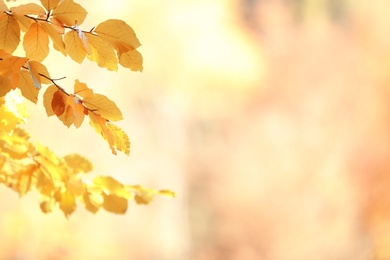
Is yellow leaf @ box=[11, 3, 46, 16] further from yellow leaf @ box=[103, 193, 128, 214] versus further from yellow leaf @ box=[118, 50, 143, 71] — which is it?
yellow leaf @ box=[103, 193, 128, 214]

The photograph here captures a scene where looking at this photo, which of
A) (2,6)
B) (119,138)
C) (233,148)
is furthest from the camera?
(233,148)

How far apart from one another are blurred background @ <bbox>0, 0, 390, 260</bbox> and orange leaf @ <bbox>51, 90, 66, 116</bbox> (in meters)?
7.46

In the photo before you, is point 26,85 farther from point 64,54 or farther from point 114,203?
point 114,203

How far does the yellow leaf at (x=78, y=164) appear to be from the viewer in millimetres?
1273

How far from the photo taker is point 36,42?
95cm

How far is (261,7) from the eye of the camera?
15.5 m

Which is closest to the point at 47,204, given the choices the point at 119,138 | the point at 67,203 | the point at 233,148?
the point at 67,203

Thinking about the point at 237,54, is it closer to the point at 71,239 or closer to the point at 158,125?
the point at 158,125

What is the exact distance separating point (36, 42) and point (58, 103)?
0.08 metres

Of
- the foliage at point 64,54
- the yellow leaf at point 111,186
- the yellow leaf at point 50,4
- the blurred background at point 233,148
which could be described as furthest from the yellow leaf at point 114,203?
the blurred background at point 233,148

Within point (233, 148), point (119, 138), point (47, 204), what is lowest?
point (119, 138)

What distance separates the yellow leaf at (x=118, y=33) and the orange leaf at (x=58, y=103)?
90mm

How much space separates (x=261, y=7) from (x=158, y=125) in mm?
4604

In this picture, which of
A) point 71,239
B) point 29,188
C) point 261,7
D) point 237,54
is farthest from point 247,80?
point 29,188
